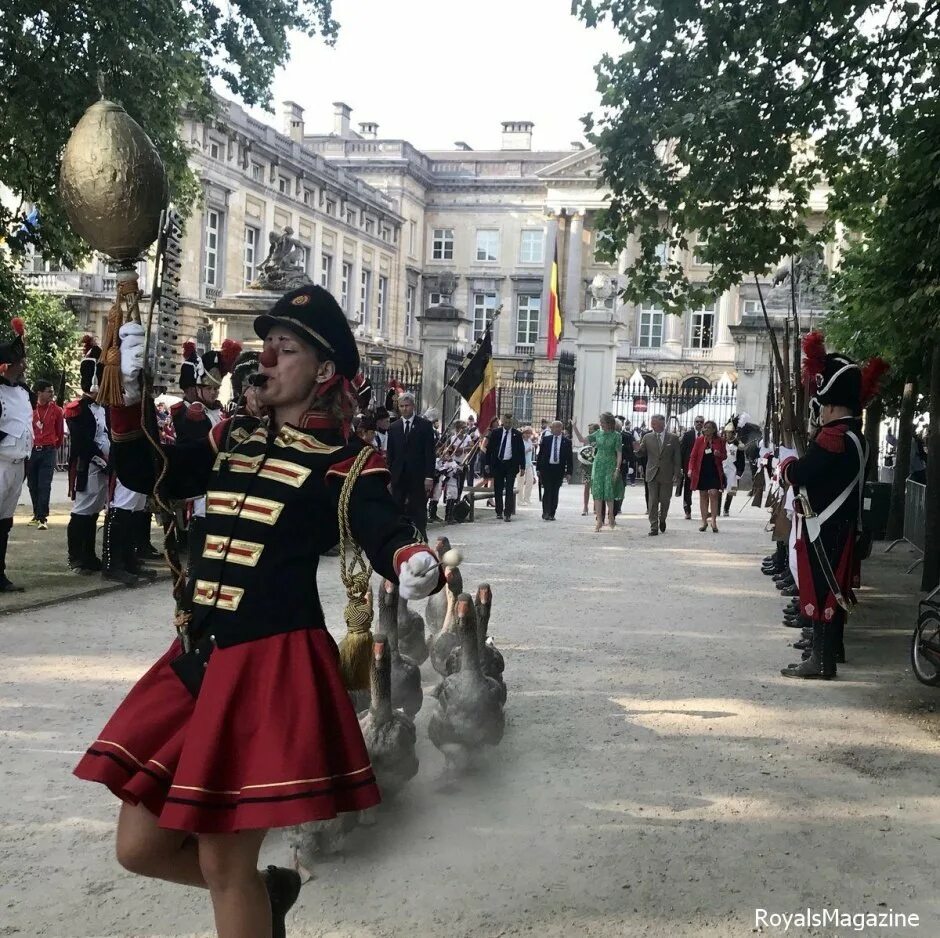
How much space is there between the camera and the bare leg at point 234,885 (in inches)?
112

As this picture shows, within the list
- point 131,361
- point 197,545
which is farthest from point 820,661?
point 131,361

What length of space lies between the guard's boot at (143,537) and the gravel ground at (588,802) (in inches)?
74.3

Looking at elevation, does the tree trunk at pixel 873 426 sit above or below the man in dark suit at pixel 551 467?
above

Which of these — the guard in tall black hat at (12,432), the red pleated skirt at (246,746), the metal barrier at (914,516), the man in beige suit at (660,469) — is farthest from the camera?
the man in beige suit at (660,469)

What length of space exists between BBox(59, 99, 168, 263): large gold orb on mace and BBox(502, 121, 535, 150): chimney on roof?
76576 mm

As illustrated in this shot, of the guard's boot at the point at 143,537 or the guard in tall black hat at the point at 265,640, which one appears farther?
the guard's boot at the point at 143,537

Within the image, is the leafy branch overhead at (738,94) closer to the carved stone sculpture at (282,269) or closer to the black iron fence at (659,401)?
the carved stone sculpture at (282,269)

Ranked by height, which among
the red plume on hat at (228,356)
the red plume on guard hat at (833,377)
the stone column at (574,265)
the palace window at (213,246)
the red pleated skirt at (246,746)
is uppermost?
the stone column at (574,265)

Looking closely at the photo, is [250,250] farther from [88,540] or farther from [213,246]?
[88,540]

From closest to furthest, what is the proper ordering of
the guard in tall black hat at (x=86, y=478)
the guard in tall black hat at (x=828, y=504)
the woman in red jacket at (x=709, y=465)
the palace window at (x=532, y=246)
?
the guard in tall black hat at (x=828, y=504), the guard in tall black hat at (x=86, y=478), the woman in red jacket at (x=709, y=465), the palace window at (x=532, y=246)

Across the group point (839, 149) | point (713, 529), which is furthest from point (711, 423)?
point (839, 149)

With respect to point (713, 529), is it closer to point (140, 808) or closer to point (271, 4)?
point (271, 4)

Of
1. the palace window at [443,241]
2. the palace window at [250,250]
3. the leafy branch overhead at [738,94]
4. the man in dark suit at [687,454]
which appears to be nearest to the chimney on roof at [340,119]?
the palace window at [443,241]

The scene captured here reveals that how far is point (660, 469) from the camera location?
18.1 meters
